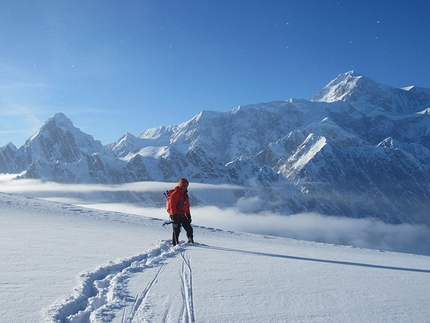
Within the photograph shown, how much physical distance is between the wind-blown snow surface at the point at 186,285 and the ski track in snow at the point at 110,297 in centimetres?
2

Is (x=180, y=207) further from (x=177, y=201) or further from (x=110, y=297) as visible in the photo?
(x=110, y=297)

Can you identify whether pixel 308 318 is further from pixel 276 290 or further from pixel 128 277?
pixel 128 277

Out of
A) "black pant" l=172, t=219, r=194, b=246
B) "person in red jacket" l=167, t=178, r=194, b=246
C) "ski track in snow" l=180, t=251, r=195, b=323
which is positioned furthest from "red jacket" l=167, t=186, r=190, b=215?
"ski track in snow" l=180, t=251, r=195, b=323

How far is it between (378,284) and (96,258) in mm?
5983

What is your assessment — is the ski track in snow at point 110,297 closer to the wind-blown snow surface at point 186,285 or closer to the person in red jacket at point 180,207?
the wind-blown snow surface at point 186,285

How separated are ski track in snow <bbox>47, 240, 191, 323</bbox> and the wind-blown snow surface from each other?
0.05 ft

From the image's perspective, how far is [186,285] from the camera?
5.43m

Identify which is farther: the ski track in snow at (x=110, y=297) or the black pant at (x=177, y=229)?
the black pant at (x=177, y=229)

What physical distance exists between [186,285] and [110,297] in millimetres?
1335

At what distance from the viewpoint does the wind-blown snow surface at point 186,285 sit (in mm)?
4180

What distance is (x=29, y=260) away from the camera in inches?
254

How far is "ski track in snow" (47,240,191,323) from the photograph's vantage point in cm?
399

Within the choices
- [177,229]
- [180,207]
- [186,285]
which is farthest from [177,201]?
[186,285]

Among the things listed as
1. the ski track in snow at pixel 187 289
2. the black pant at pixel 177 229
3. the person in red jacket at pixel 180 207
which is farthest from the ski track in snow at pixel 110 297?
A: the person in red jacket at pixel 180 207
